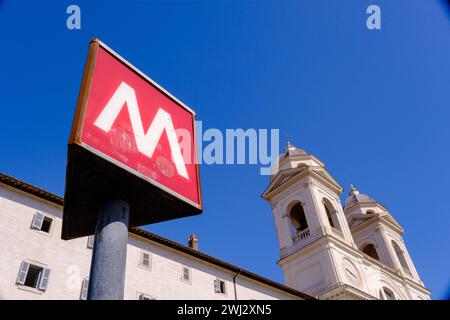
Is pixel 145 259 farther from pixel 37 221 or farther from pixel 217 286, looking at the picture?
pixel 37 221

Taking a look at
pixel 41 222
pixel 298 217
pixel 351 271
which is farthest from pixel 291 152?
pixel 41 222

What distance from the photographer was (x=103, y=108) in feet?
14.6

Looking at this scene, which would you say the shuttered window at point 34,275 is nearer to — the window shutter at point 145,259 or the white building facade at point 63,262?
the white building facade at point 63,262

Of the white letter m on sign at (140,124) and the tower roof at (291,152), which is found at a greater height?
the tower roof at (291,152)

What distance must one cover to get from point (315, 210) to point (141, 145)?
34750mm

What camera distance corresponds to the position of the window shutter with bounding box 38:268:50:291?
17.3 metres

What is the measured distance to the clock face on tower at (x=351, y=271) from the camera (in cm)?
3498

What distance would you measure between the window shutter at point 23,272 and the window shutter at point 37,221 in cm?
201

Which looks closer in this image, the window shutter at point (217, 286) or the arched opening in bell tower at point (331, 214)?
the window shutter at point (217, 286)

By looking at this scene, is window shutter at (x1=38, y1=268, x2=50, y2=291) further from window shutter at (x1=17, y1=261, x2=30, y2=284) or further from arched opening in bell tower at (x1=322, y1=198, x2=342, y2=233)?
arched opening in bell tower at (x1=322, y1=198, x2=342, y2=233)

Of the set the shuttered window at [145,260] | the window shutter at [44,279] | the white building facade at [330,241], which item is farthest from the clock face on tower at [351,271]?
the window shutter at [44,279]
